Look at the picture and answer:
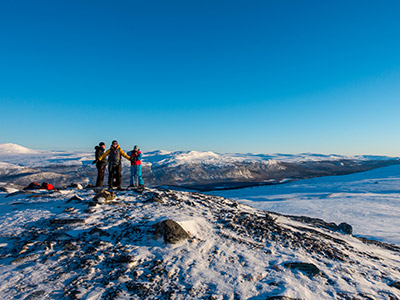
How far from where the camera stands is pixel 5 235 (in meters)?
5.25

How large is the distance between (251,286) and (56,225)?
15.6ft

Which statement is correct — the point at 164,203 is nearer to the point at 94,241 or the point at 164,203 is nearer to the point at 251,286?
the point at 94,241

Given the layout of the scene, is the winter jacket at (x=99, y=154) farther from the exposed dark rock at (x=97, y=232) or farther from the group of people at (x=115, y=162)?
the exposed dark rock at (x=97, y=232)

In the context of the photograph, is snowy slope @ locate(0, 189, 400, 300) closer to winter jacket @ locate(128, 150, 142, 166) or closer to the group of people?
the group of people

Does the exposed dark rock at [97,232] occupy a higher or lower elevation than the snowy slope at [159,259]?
higher

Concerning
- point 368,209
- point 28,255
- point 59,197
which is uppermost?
point 59,197

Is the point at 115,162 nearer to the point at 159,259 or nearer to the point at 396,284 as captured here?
the point at 159,259

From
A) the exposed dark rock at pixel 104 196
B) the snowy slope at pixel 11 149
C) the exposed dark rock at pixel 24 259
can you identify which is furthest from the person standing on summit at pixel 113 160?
the snowy slope at pixel 11 149

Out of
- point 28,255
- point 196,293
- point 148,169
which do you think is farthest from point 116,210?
point 148,169

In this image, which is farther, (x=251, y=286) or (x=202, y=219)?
(x=202, y=219)

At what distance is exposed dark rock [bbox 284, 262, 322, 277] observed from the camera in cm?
491

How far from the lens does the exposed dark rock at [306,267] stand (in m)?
4.91

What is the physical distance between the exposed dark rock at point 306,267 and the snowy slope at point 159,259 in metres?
0.02

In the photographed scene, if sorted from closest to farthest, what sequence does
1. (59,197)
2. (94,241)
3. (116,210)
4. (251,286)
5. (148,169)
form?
1. (251,286)
2. (94,241)
3. (116,210)
4. (59,197)
5. (148,169)
